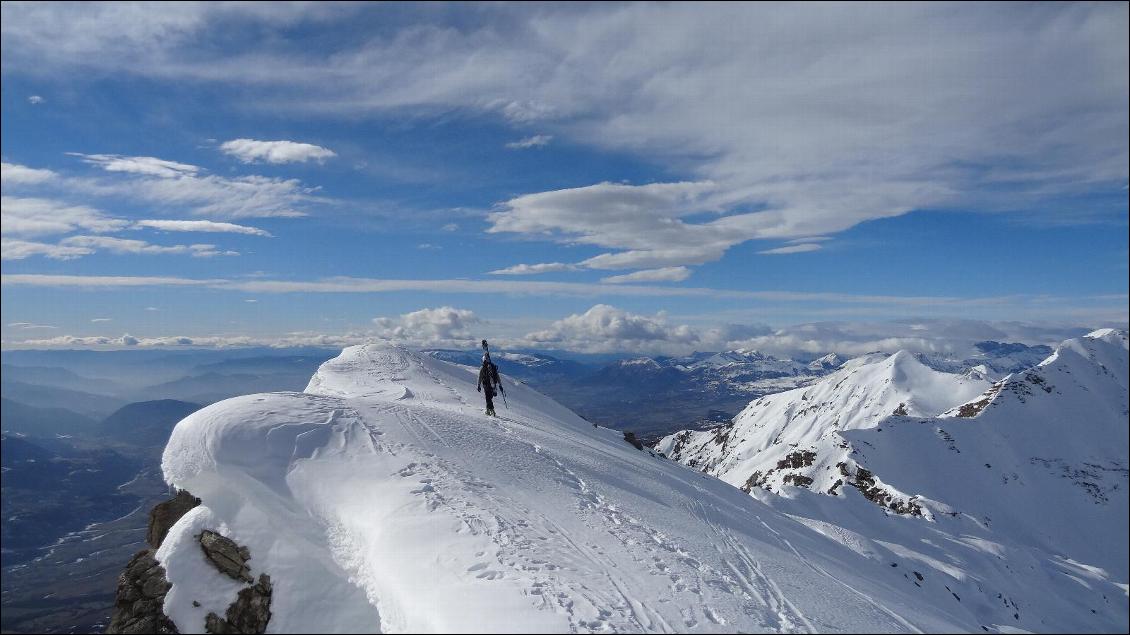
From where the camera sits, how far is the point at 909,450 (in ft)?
543

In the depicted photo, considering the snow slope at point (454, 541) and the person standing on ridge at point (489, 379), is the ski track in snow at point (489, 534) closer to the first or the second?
the snow slope at point (454, 541)

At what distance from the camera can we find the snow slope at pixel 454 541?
12516mm

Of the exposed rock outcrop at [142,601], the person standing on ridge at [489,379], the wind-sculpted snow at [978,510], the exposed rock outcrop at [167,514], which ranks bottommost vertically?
the wind-sculpted snow at [978,510]

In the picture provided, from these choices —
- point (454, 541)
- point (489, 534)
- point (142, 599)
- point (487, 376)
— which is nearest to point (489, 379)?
point (487, 376)

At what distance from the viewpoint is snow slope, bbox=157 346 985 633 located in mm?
12516

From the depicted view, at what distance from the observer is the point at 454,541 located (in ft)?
46.8

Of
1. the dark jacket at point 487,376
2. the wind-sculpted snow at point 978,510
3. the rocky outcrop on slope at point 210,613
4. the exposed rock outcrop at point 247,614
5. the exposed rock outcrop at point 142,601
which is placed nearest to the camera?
the exposed rock outcrop at point 247,614

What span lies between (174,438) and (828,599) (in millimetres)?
22626

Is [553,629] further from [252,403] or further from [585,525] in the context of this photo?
[252,403]

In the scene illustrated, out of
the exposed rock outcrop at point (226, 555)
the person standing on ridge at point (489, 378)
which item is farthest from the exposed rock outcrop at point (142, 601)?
the person standing on ridge at point (489, 378)

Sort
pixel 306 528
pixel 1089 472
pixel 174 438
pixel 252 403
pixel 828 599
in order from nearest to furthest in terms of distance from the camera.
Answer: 1. pixel 306 528
2. pixel 828 599
3. pixel 174 438
4. pixel 252 403
5. pixel 1089 472

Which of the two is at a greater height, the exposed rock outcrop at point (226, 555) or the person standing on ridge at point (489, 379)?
the person standing on ridge at point (489, 379)

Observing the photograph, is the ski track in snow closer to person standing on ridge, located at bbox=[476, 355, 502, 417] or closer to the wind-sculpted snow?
person standing on ridge, located at bbox=[476, 355, 502, 417]

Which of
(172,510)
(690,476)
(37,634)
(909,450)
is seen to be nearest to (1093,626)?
(690,476)
